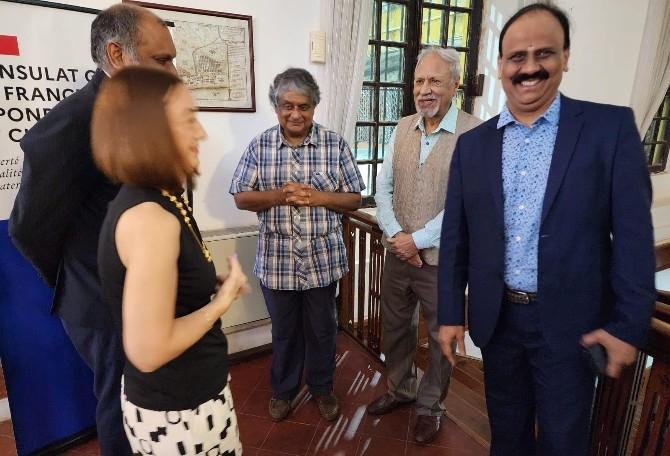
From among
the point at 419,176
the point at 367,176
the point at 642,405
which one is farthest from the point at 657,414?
the point at 367,176

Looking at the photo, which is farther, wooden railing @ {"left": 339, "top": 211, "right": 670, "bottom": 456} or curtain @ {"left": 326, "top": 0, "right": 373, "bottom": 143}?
curtain @ {"left": 326, "top": 0, "right": 373, "bottom": 143}

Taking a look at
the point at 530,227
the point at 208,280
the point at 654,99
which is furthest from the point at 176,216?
the point at 654,99

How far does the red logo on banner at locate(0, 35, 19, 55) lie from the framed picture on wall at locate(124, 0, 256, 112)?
2.61 feet

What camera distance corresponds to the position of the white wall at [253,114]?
237cm

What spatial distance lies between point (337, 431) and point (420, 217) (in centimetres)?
113

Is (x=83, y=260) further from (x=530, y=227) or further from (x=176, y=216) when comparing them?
(x=530, y=227)

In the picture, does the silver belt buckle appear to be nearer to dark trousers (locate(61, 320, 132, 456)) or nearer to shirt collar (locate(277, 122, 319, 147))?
shirt collar (locate(277, 122, 319, 147))

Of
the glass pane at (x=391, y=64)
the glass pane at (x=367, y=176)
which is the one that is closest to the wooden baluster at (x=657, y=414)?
the glass pane at (x=367, y=176)

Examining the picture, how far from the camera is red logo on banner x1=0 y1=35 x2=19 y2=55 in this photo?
1.45 m

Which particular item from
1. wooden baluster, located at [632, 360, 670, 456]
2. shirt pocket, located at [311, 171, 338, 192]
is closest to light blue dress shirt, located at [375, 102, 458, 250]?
shirt pocket, located at [311, 171, 338, 192]

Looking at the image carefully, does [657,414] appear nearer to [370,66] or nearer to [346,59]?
[346,59]

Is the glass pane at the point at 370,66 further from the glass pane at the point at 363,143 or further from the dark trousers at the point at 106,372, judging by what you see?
the dark trousers at the point at 106,372

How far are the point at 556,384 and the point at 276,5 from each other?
2.36 m

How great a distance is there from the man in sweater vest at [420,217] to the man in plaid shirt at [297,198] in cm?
22
